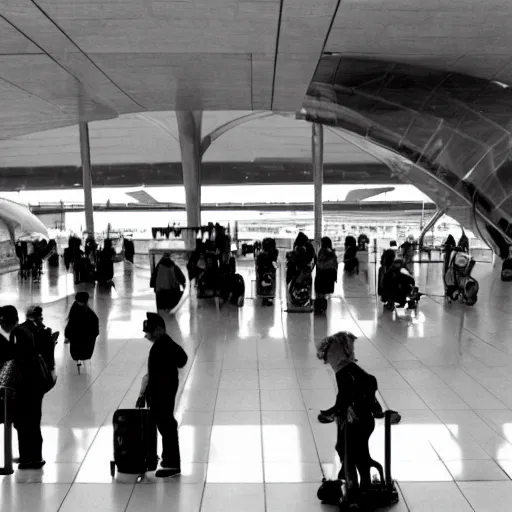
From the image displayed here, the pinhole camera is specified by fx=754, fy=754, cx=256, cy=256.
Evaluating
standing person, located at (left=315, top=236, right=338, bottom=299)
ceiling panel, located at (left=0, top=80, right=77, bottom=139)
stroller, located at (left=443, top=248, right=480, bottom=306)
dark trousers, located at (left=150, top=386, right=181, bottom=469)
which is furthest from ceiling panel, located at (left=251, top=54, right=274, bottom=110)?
stroller, located at (left=443, top=248, right=480, bottom=306)

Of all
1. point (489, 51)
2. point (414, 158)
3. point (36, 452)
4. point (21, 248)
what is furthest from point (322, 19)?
point (21, 248)

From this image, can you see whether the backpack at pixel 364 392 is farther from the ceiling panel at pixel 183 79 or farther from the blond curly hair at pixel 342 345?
the ceiling panel at pixel 183 79

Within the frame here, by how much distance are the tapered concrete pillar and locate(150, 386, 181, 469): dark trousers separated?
3588cm

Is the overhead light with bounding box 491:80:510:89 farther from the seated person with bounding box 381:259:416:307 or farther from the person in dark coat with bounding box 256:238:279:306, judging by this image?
the person in dark coat with bounding box 256:238:279:306

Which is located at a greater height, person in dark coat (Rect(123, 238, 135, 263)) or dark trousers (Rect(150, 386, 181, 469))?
person in dark coat (Rect(123, 238, 135, 263))

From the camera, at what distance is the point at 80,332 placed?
1032 cm

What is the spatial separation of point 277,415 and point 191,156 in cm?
3532

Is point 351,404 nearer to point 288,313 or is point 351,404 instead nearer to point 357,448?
point 357,448

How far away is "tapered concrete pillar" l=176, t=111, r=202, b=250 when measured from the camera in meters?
41.5

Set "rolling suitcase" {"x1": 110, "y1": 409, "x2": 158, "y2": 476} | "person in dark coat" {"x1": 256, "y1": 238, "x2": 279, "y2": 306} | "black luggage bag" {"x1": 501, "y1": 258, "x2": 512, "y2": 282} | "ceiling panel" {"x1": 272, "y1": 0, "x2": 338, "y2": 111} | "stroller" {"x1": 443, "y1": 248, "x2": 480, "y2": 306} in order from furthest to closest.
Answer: "black luggage bag" {"x1": 501, "y1": 258, "x2": 512, "y2": 282}
"person in dark coat" {"x1": 256, "y1": 238, "x2": 279, "y2": 306}
"stroller" {"x1": 443, "y1": 248, "x2": 480, "y2": 306}
"ceiling panel" {"x1": 272, "y1": 0, "x2": 338, "y2": 111}
"rolling suitcase" {"x1": 110, "y1": 409, "x2": 158, "y2": 476}

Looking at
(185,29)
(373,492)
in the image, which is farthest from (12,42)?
(373,492)

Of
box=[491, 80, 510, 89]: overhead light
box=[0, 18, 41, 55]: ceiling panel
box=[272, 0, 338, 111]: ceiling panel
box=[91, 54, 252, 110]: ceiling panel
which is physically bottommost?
box=[272, 0, 338, 111]: ceiling panel

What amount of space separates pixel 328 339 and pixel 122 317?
36.4ft

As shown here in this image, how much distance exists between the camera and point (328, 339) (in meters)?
5.53
